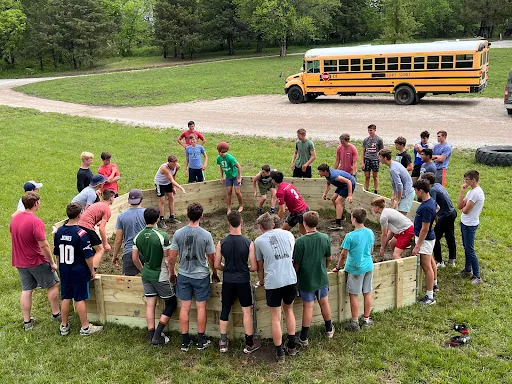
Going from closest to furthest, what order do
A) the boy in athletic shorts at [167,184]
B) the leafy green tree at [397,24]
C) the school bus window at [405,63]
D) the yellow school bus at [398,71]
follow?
1. the boy in athletic shorts at [167,184]
2. the yellow school bus at [398,71]
3. the school bus window at [405,63]
4. the leafy green tree at [397,24]

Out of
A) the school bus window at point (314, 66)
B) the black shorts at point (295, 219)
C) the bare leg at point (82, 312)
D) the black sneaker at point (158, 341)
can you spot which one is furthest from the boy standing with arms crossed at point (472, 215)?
the school bus window at point (314, 66)

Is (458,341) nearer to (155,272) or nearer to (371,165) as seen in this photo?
(155,272)

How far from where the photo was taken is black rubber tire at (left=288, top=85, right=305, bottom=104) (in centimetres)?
2691

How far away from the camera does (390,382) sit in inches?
231

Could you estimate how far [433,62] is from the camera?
23.7 meters

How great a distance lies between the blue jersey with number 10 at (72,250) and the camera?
6.71 m

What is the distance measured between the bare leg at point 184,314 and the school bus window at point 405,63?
2064 cm

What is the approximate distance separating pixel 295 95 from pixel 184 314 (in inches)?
852

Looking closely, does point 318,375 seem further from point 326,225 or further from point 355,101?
point 355,101

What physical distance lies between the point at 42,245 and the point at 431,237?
5.58 meters

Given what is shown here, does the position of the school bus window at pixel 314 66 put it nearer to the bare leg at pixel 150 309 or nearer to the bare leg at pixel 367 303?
the bare leg at pixel 367 303

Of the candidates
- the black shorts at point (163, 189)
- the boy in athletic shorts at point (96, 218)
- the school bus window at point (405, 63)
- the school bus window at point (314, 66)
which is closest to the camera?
the boy in athletic shorts at point (96, 218)

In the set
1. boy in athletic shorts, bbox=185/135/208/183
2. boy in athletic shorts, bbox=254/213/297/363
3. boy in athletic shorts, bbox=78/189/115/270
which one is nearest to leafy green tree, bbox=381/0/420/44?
boy in athletic shorts, bbox=185/135/208/183

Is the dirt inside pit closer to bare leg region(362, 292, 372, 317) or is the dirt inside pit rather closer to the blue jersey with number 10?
bare leg region(362, 292, 372, 317)
